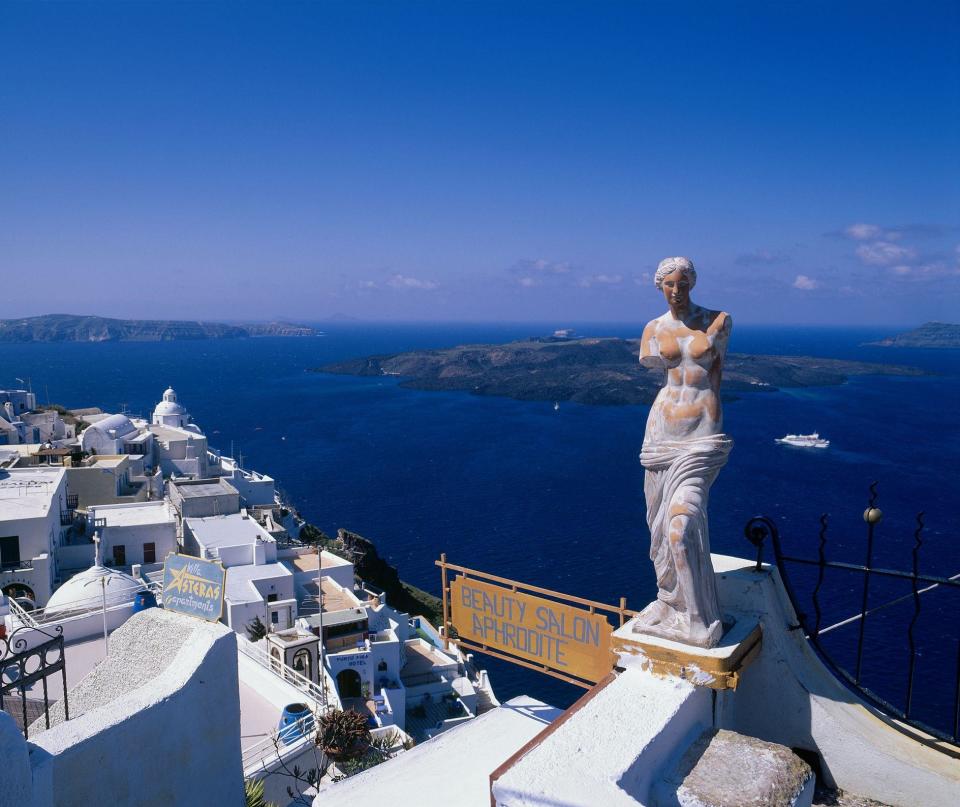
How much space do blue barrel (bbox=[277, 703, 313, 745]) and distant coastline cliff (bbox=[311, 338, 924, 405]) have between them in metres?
118

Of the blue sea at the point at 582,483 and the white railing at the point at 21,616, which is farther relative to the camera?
the blue sea at the point at 582,483

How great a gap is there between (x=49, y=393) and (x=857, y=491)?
132 m

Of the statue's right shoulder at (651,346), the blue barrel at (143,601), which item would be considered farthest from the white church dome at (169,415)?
the statue's right shoulder at (651,346)

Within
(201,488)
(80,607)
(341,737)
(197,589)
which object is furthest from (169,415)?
(197,589)

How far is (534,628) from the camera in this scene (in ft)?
20.2

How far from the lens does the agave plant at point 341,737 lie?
11.0 metres

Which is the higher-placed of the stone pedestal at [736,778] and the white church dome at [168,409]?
the stone pedestal at [736,778]

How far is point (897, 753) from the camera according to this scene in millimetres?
4703

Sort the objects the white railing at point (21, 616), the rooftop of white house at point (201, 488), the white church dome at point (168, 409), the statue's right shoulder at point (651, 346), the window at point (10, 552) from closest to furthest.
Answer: the statue's right shoulder at point (651, 346), the white railing at point (21, 616), the window at point (10, 552), the rooftop of white house at point (201, 488), the white church dome at point (168, 409)

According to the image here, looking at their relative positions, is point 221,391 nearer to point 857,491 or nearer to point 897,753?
point 857,491

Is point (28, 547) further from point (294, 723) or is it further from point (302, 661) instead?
point (294, 723)

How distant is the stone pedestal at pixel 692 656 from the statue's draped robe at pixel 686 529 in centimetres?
14

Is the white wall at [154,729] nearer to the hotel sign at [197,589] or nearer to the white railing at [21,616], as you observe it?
the hotel sign at [197,589]

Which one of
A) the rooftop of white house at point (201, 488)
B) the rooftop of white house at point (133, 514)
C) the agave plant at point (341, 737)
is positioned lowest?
the rooftop of white house at point (133, 514)
